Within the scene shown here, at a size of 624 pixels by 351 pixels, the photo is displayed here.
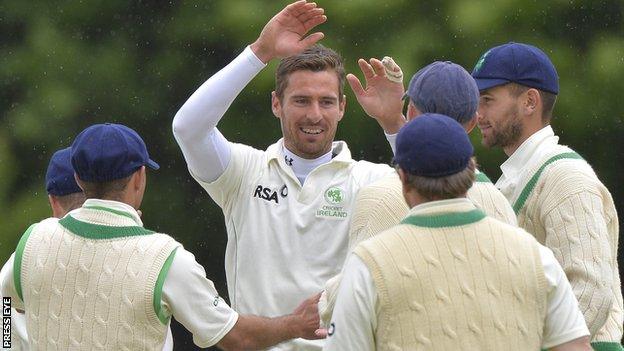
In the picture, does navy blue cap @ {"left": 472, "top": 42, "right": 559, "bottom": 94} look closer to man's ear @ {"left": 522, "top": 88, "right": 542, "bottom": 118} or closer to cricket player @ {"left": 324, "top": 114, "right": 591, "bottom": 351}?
man's ear @ {"left": 522, "top": 88, "right": 542, "bottom": 118}

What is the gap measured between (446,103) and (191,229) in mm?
4658

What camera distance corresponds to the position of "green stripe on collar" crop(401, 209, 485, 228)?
434cm

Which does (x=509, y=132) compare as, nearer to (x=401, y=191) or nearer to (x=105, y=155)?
(x=401, y=191)

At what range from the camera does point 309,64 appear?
5836mm

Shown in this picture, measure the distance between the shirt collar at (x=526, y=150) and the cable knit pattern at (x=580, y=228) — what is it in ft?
0.38

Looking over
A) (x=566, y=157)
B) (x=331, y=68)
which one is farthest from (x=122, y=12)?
(x=566, y=157)

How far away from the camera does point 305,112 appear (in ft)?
18.9

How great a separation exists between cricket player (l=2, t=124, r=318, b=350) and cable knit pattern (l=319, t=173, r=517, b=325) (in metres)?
0.45

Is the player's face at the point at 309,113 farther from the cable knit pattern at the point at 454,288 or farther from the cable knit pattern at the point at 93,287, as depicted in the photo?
the cable knit pattern at the point at 454,288

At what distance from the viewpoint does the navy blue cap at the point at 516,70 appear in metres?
5.58

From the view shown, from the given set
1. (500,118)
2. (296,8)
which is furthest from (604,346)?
(296,8)

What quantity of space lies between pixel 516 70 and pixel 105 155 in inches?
61.2

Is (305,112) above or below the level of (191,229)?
above

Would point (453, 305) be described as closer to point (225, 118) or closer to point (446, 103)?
point (446, 103)
